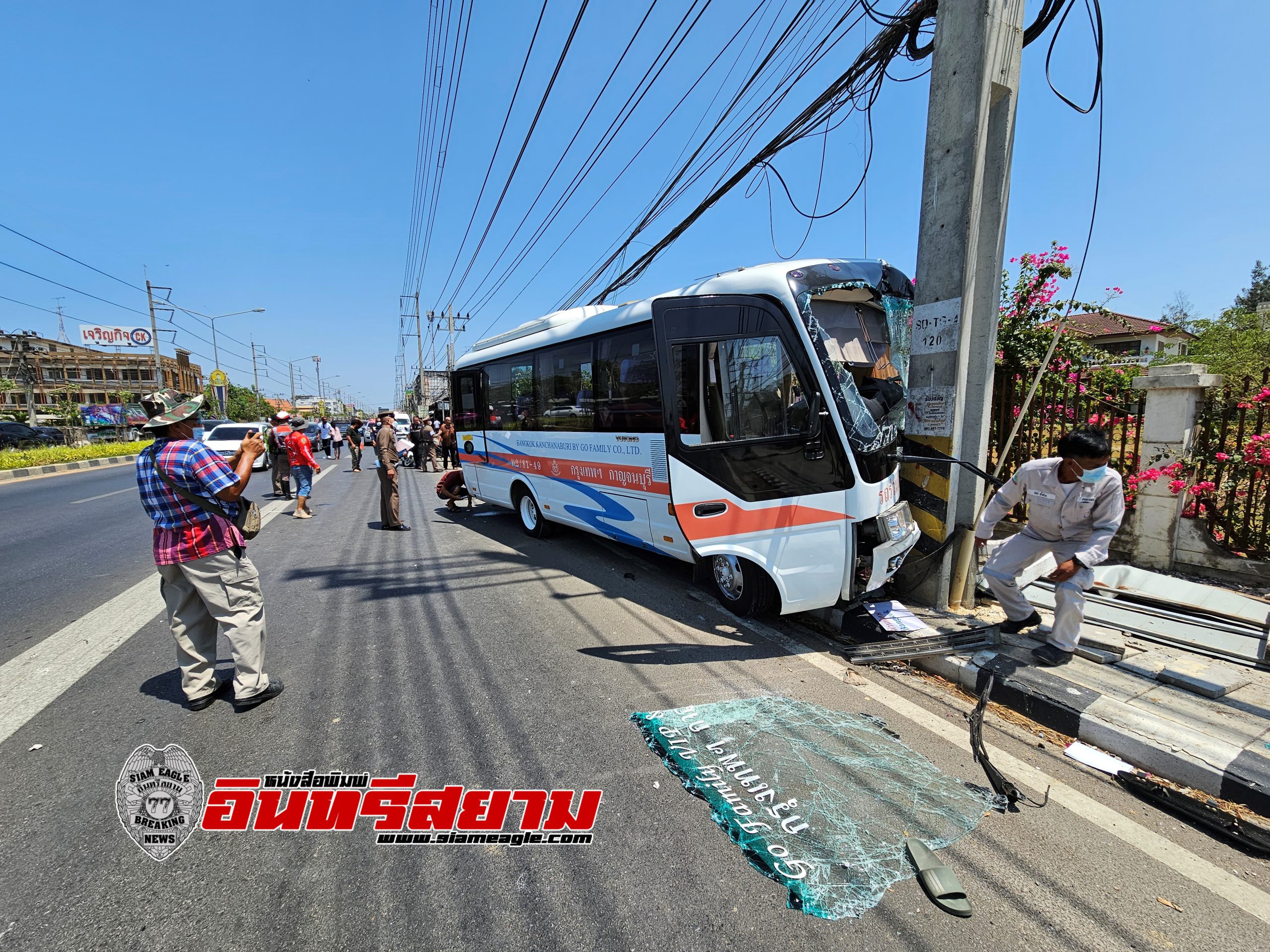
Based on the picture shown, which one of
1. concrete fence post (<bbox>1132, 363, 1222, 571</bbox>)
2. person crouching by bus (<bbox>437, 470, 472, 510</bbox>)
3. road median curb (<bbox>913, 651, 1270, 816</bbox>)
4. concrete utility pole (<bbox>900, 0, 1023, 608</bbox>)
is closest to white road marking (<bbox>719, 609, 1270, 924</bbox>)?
road median curb (<bbox>913, 651, 1270, 816</bbox>)

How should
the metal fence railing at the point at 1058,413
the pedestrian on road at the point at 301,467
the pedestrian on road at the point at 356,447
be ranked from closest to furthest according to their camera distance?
the metal fence railing at the point at 1058,413 < the pedestrian on road at the point at 301,467 < the pedestrian on road at the point at 356,447

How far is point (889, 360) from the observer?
4.71 m

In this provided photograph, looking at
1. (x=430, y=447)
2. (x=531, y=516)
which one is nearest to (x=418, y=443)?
(x=430, y=447)

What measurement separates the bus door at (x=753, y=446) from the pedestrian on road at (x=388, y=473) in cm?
550

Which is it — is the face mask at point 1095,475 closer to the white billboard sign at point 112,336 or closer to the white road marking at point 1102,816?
the white road marking at point 1102,816

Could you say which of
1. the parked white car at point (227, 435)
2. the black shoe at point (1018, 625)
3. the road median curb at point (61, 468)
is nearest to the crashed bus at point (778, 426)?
the black shoe at point (1018, 625)

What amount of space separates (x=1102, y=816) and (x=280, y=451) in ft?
43.2

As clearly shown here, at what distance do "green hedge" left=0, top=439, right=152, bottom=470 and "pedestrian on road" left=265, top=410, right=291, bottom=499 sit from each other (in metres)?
6.80

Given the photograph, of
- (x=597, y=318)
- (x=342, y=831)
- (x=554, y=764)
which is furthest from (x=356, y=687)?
(x=597, y=318)

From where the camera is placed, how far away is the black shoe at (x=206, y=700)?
325 cm

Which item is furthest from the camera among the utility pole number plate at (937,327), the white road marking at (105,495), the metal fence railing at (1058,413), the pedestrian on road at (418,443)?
the pedestrian on road at (418,443)

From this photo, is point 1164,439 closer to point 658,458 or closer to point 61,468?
point 658,458

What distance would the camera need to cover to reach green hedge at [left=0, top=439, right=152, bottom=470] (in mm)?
18266

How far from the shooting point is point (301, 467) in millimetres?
9961
